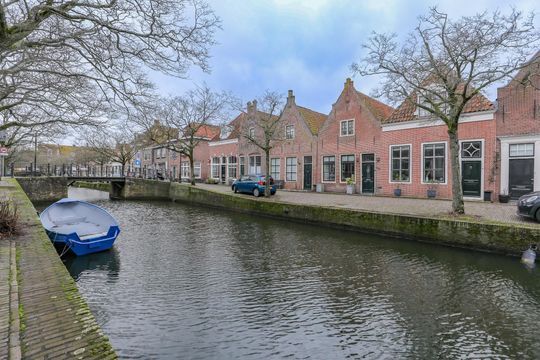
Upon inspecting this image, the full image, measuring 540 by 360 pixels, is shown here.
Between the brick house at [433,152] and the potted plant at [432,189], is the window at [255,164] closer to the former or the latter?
the brick house at [433,152]

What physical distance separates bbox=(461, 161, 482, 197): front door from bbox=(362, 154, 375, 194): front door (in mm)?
5023

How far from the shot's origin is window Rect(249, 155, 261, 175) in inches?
1082

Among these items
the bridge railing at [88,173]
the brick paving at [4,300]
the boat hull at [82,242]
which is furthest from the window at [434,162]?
the bridge railing at [88,173]

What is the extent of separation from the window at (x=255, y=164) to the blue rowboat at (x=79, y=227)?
17219 millimetres

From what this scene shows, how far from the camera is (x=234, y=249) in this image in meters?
10.2

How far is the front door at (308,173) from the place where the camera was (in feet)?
77.2

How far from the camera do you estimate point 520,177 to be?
14.2 meters

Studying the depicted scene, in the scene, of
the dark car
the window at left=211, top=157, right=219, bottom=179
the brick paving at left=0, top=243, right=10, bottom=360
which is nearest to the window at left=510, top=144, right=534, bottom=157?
the dark car

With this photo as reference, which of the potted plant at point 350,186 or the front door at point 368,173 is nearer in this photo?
the front door at point 368,173

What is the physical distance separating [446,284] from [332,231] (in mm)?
6032

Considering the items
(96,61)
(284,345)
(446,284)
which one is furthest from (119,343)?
(446,284)

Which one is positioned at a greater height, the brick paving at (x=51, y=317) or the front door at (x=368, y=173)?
the front door at (x=368, y=173)

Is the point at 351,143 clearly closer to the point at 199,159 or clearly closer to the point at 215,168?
the point at 215,168

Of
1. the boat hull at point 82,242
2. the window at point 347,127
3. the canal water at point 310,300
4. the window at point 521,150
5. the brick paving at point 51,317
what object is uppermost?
the window at point 347,127
